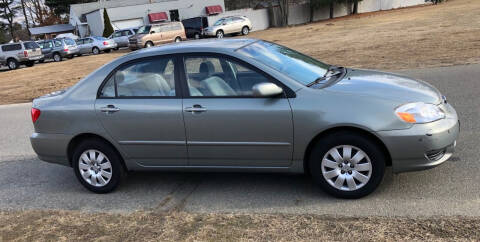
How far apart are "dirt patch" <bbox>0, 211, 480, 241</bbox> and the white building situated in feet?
162

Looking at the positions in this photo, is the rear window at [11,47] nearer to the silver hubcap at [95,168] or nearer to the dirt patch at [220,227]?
the silver hubcap at [95,168]

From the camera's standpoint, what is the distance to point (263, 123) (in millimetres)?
4363

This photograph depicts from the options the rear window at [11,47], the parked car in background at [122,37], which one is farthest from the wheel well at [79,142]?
the parked car in background at [122,37]

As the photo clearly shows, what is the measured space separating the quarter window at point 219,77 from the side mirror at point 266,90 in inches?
6.8

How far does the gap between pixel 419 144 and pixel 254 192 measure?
174 cm

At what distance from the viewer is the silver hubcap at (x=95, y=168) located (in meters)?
5.12

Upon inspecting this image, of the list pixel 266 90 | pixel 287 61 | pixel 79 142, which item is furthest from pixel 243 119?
pixel 79 142

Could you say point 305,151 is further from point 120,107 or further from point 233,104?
point 120,107

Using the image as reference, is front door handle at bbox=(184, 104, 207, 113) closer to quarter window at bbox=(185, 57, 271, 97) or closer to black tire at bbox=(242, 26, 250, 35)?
quarter window at bbox=(185, 57, 271, 97)

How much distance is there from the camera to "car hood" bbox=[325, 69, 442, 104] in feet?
13.9

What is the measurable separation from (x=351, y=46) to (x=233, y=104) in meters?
15.1

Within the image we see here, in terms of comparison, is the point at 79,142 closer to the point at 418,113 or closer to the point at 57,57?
the point at 418,113

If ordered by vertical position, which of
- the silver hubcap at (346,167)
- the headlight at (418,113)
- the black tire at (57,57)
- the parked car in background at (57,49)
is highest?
the headlight at (418,113)

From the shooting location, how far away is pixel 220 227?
4023 mm
